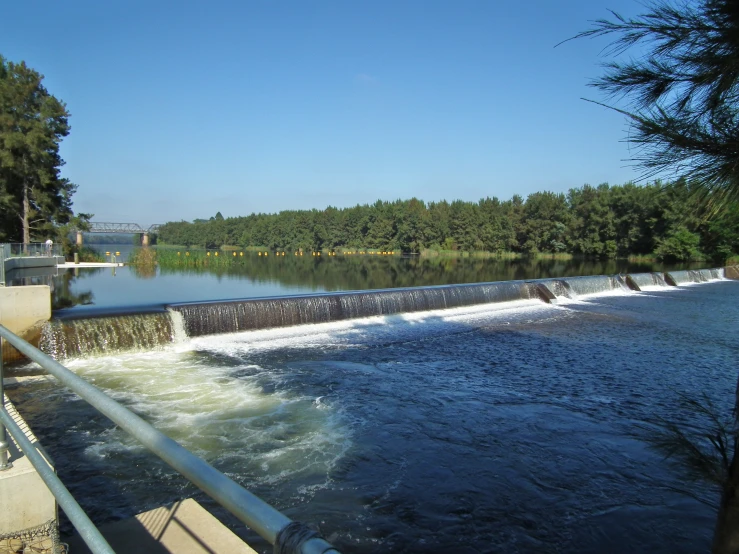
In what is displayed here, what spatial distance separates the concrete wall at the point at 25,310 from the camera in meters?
10.9

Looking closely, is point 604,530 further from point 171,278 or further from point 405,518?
point 171,278

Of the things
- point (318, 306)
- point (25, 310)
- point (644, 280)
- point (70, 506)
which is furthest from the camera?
point (644, 280)

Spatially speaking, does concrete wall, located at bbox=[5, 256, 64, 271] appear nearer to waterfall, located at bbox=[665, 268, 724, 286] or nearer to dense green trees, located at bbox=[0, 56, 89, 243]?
dense green trees, located at bbox=[0, 56, 89, 243]

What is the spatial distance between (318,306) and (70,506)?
1402cm

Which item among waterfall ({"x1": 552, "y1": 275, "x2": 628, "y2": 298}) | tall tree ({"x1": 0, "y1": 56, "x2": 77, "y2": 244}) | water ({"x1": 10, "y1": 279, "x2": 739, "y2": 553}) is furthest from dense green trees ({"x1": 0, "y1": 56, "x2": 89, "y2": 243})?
waterfall ({"x1": 552, "y1": 275, "x2": 628, "y2": 298})

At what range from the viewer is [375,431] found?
7.36 meters

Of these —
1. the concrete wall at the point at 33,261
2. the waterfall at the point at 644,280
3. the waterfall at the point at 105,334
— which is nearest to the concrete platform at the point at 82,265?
the concrete wall at the point at 33,261

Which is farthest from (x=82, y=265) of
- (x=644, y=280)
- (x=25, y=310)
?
(x=644, y=280)

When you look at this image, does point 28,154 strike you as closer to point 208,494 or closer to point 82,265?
point 82,265

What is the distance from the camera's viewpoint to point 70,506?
4.11ft

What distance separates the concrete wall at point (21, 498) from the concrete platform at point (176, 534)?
0.35 meters

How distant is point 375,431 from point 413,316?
31.4ft

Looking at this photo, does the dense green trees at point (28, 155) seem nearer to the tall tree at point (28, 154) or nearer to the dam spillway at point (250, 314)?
the tall tree at point (28, 154)

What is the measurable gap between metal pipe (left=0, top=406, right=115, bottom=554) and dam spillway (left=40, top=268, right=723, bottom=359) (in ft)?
34.2
